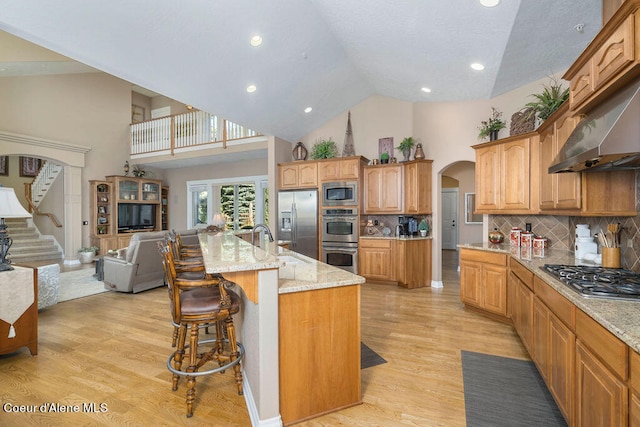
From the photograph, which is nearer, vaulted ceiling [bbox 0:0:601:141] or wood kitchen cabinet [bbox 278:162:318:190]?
vaulted ceiling [bbox 0:0:601:141]

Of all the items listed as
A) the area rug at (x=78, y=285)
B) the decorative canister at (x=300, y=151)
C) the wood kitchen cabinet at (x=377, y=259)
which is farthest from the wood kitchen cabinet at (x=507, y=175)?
the area rug at (x=78, y=285)

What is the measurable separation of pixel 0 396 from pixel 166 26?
11.5 ft

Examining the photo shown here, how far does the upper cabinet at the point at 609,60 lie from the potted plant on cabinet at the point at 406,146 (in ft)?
10.3

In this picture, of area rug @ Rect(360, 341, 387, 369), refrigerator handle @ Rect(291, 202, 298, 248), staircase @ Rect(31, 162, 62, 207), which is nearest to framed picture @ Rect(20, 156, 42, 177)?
staircase @ Rect(31, 162, 62, 207)

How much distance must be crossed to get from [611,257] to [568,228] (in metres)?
1.21

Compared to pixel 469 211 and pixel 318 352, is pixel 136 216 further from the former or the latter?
pixel 469 211

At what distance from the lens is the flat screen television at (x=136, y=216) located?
8.74m

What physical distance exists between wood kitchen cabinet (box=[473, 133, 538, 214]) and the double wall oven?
2.19 m

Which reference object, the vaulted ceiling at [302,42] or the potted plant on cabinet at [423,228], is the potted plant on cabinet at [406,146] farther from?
the potted plant on cabinet at [423,228]

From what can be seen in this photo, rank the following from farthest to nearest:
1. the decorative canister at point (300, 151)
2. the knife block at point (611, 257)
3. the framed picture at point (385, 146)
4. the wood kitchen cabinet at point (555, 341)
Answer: the decorative canister at point (300, 151) → the framed picture at point (385, 146) → the knife block at point (611, 257) → the wood kitchen cabinet at point (555, 341)

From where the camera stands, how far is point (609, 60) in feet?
5.69

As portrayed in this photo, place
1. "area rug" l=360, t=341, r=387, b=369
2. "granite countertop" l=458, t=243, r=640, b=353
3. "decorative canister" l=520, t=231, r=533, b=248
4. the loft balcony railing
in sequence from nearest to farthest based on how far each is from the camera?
"granite countertop" l=458, t=243, r=640, b=353 → "area rug" l=360, t=341, r=387, b=369 → "decorative canister" l=520, t=231, r=533, b=248 → the loft balcony railing

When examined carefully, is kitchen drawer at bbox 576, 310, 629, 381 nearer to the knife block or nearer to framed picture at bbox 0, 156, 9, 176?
the knife block

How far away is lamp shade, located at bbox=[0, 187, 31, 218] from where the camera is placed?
2.53m
